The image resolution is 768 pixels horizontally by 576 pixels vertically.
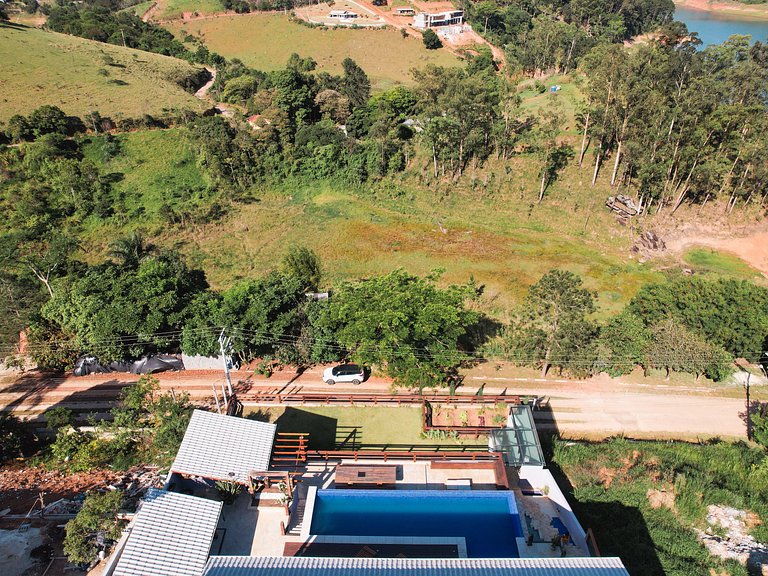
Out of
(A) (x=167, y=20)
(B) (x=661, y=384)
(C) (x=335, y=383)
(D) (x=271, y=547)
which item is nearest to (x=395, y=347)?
(C) (x=335, y=383)

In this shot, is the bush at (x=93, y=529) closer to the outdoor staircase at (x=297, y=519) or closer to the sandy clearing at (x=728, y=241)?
the outdoor staircase at (x=297, y=519)

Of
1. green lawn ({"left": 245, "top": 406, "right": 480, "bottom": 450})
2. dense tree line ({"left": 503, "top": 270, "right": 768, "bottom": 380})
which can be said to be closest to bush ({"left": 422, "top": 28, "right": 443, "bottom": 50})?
dense tree line ({"left": 503, "top": 270, "right": 768, "bottom": 380})

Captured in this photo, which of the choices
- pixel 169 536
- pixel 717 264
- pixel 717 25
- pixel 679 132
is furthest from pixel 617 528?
pixel 717 25

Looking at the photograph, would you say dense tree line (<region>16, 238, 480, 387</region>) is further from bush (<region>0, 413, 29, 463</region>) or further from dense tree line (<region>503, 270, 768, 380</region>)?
bush (<region>0, 413, 29, 463</region>)

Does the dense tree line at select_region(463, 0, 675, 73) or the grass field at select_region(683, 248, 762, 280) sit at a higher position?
the dense tree line at select_region(463, 0, 675, 73)

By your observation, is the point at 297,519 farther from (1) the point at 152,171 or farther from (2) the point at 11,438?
(1) the point at 152,171

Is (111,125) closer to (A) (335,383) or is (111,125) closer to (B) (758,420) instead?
(A) (335,383)

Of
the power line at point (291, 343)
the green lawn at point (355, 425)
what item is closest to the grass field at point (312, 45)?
the power line at point (291, 343)

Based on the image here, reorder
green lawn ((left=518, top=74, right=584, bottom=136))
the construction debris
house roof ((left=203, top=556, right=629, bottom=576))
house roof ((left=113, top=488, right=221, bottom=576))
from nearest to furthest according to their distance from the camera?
1. house roof ((left=203, top=556, right=629, bottom=576))
2. house roof ((left=113, top=488, right=221, bottom=576))
3. the construction debris
4. green lawn ((left=518, top=74, right=584, bottom=136))
